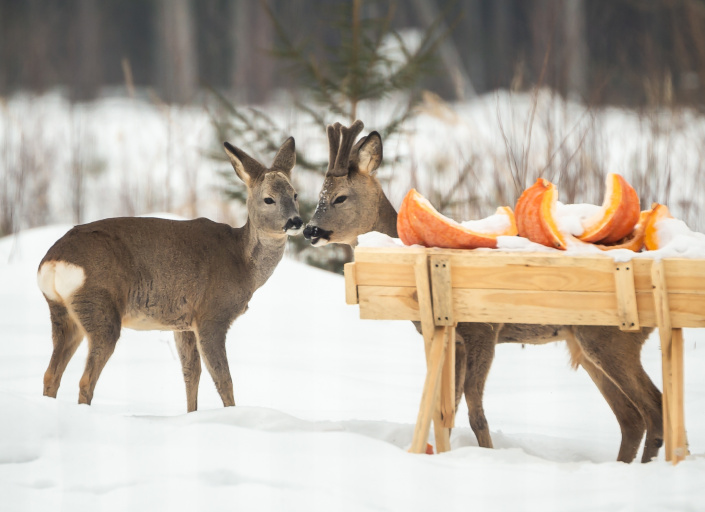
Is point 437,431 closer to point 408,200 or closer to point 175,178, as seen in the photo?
point 408,200

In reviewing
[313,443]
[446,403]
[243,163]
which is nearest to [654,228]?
[446,403]

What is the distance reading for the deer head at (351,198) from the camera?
16.5 ft

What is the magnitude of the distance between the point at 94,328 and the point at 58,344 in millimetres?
295

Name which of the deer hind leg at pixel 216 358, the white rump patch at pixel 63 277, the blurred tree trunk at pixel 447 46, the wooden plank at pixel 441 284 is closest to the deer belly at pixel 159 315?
the deer hind leg at pixel 216 358

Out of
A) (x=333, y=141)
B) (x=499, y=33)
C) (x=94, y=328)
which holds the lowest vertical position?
(x=94, y=328)

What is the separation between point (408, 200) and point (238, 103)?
8.44 meters

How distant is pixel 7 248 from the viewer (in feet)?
28.7

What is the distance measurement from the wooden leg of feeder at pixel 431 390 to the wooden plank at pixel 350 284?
394 mm

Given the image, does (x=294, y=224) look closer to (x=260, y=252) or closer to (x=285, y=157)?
(x=260, y=252)

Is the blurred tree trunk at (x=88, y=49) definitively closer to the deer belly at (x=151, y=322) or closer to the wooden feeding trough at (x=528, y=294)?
the deer belly at (x=151, y=322)

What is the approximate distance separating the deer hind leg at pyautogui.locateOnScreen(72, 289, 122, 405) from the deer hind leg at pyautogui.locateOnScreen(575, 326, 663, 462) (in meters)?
2.38

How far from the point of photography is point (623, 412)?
4.63 m

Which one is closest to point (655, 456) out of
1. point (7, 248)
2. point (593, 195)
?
point (593, 195)

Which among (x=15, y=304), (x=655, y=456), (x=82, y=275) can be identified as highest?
(x=82, y=275)
